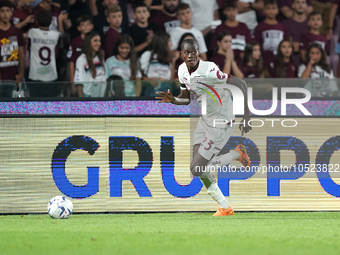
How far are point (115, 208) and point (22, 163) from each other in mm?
1391

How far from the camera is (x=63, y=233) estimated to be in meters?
5.27

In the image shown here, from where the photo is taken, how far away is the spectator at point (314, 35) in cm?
1055

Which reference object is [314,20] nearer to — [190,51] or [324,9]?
[324,9]

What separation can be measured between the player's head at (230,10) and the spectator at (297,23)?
1.01 m

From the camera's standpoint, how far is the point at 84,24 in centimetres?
965

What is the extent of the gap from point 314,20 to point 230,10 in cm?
161

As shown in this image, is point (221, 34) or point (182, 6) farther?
point (182, 6)

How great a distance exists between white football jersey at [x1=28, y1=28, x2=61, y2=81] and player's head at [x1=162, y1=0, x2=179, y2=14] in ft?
7.10

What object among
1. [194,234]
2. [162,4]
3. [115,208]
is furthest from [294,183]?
[162,4]

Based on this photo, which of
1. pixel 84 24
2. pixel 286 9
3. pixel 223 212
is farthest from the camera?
pixel 286 9

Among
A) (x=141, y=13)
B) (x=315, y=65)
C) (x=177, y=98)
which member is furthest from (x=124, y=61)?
(x=315, y=65)

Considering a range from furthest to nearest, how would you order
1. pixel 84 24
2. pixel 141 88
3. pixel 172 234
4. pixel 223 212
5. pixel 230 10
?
pixel 230 10 < pixel 84 24 < pixel 141 88 < pixel 223 212 < pixel 172 234

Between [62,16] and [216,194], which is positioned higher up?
[62,16]

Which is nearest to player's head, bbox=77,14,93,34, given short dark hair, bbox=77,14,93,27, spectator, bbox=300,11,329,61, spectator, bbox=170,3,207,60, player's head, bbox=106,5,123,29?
short dark hair, bbox=77,14,93,27
